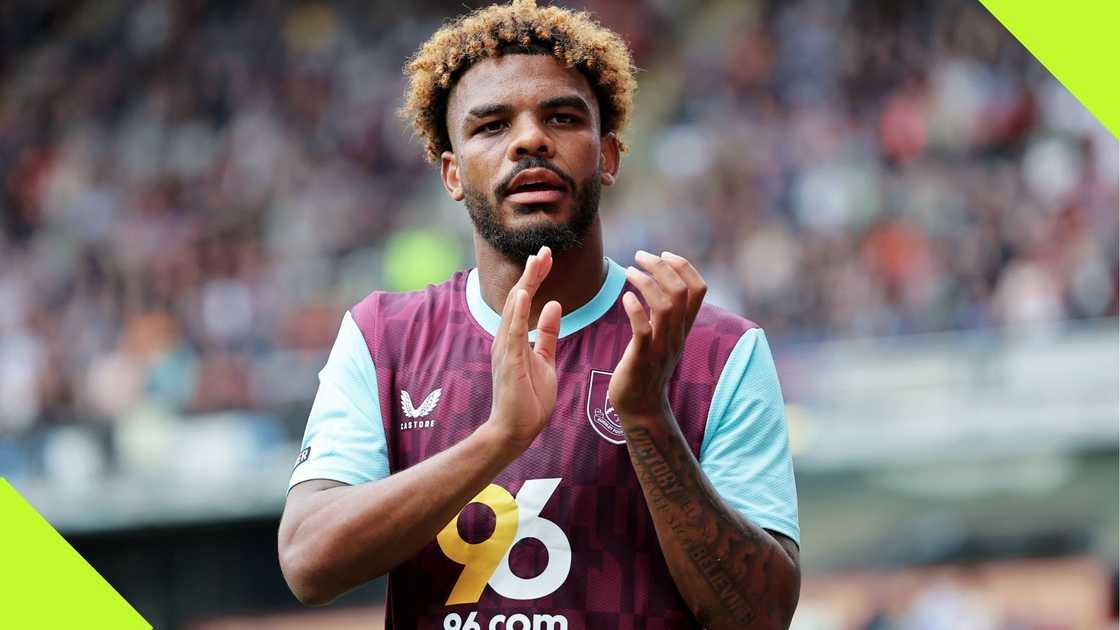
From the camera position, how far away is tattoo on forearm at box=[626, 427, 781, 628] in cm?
284

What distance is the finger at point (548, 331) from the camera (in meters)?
2.90

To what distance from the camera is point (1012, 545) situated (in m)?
10.5

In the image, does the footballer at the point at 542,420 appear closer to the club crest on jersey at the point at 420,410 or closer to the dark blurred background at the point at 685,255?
the club crest on jersey at the point at 420,410

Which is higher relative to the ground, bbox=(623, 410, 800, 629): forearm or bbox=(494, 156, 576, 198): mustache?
bbox=(494, 156, 576, 198): mustache

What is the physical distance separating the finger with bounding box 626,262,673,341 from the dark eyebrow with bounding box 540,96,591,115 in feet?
2.00

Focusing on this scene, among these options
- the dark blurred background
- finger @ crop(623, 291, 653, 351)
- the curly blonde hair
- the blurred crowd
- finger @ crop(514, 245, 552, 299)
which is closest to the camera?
finger @ crop(623, 291, 653, 351)

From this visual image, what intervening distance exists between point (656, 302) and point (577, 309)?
56 cm

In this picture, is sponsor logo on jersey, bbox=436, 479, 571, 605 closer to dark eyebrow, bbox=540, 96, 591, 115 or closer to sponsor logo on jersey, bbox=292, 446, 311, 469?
sponsor logo on jersey, bbox=292, 446, 311, 469

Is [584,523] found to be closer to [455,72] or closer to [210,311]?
[455,72]

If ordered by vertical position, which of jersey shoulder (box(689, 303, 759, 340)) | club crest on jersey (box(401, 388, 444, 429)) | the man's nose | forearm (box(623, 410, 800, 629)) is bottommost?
forearm (box(623, 410, 800, 629))

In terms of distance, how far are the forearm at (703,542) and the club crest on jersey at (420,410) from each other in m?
0.54

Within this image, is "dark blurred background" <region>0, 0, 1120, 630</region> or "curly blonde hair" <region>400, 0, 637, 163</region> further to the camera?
"dark blurred background" <region>0, 0, 1120, 630</region>

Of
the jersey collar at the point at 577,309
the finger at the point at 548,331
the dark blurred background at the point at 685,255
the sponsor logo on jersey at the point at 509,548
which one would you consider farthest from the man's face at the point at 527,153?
the dark blurred background at the point at 685,255

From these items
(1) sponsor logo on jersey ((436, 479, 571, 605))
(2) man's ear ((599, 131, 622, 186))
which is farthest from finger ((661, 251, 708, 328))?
(2) man's ear ((599, 131, 622, 186))
